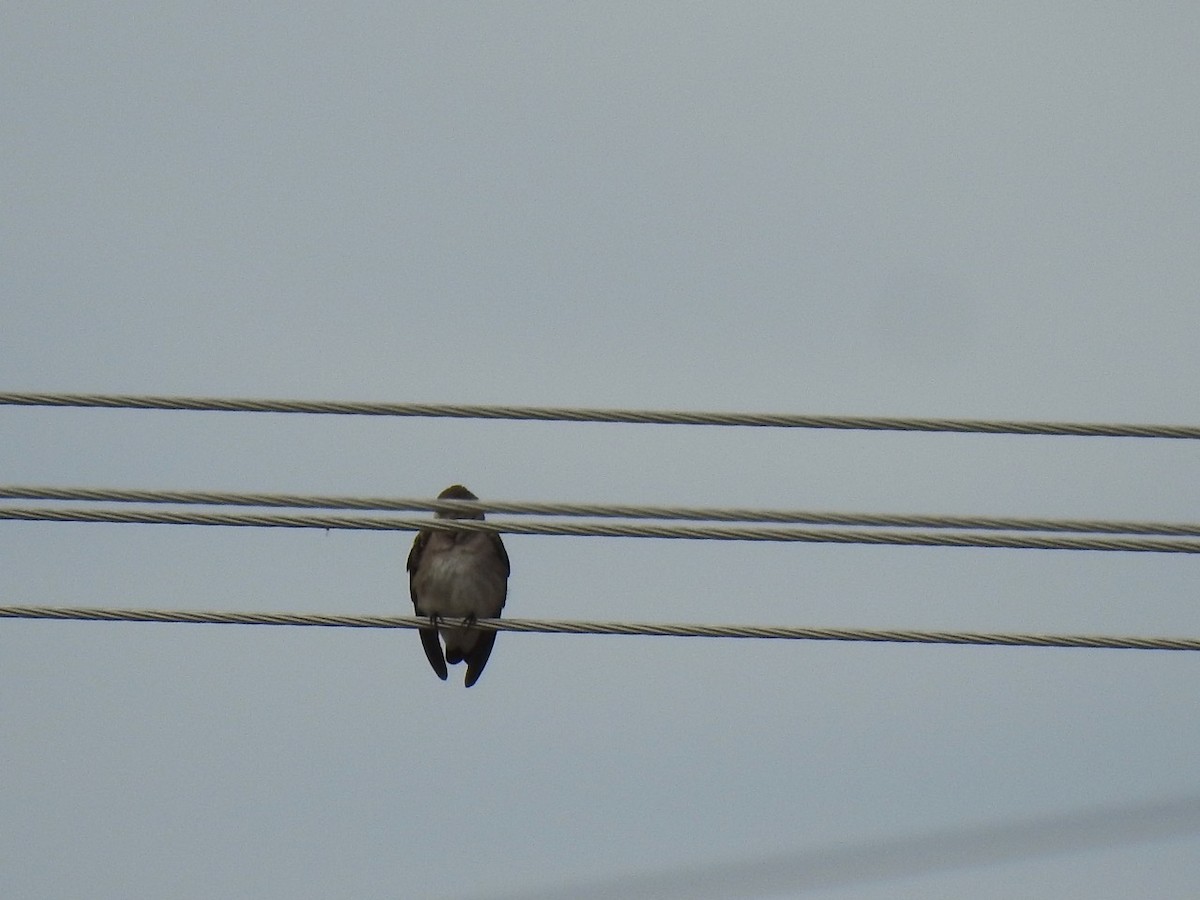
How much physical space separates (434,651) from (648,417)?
17.0 ft

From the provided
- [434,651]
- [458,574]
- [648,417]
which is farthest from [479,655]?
[648,417]

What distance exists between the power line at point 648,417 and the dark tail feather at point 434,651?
489 cm

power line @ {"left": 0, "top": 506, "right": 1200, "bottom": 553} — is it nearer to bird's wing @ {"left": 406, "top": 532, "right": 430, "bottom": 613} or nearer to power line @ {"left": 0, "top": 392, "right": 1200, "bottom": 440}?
power line @ {"left": 0, "top": 392, "right": 1200, "bottom": 440}

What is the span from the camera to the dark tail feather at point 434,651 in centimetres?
1130

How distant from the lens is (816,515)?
252 inches

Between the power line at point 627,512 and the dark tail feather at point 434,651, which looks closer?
the power line at point 627,512

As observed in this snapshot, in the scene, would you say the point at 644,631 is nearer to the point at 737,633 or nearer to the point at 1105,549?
the point at 737,633

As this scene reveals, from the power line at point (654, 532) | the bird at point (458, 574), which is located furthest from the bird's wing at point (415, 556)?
the power line at point (654, 532)

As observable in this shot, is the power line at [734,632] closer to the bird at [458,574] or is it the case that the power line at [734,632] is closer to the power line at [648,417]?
the power line at [648,417]

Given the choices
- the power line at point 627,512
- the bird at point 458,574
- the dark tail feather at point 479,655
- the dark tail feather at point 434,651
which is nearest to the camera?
the power line at point 627,512

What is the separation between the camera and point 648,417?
6.50 meters

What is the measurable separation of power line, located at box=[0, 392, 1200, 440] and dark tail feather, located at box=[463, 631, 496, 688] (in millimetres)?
5302

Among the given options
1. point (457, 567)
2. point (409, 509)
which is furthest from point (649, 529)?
point (457, 567)

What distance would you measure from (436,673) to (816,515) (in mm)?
5465
